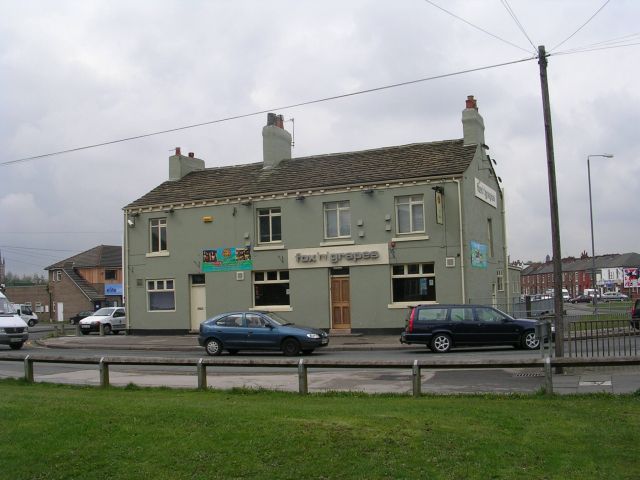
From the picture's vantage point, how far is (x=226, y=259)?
32250 millimetres

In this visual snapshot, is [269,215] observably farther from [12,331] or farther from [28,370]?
[28,370]

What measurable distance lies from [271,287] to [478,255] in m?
9.26

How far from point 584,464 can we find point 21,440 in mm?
5735

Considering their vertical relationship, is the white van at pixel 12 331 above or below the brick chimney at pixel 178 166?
below

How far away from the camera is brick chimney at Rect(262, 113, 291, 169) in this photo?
34250 millimetres

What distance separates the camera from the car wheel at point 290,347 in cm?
2214

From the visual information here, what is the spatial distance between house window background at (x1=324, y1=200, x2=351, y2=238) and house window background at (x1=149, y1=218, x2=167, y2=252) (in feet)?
28.5

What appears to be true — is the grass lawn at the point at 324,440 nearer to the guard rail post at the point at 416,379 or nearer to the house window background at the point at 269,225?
the guard rail post at the point at 416,379

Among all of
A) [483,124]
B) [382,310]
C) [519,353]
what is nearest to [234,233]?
[382,310]

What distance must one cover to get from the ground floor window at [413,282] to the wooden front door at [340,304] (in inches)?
85.9

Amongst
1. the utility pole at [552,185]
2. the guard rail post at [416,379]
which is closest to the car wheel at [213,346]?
the utility pole at [552,185]

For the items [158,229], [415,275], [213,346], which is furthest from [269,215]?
[213,346]

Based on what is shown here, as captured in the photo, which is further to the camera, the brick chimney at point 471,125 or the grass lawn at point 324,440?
the brick chimney at point 471,125

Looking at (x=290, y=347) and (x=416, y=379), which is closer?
(x=416, y=379)
